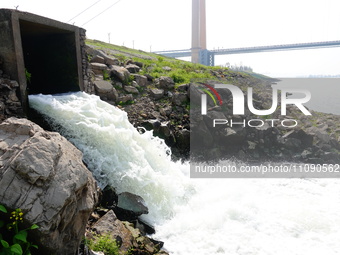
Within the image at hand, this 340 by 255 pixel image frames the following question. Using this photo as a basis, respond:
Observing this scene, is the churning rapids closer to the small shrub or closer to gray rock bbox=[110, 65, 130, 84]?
the small shrub

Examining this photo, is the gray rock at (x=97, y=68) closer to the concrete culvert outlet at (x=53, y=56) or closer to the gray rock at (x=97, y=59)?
the gray rock at (x=97, y=59)

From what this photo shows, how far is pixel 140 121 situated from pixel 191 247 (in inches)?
236

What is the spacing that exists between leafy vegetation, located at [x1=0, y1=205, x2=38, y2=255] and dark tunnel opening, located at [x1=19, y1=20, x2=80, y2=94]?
657cm

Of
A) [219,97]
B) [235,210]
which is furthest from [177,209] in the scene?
[219,97]

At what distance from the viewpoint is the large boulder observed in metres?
3.59

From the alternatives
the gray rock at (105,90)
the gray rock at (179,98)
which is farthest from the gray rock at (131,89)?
the gray rock at (179,98)

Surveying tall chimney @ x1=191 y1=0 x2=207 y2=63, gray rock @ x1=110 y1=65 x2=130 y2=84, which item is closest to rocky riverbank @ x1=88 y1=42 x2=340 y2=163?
gray rock @ x1=110 y1=65 x2=130 y2=84

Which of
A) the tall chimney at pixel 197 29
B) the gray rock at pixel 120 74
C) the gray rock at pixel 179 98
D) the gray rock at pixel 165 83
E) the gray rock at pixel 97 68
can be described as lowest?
the gray rock at pixel 179 98

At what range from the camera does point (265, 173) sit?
10.8 meters

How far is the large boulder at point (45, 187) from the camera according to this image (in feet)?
11.8

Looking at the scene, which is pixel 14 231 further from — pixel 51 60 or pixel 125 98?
pixel 125 98

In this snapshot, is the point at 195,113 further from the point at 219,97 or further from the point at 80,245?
the point at 80,245

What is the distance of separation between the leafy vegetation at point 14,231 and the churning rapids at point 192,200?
109 inches

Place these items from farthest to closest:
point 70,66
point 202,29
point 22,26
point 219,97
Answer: point 202,29 → point 219,97 → point 70,66 → point 22,26
